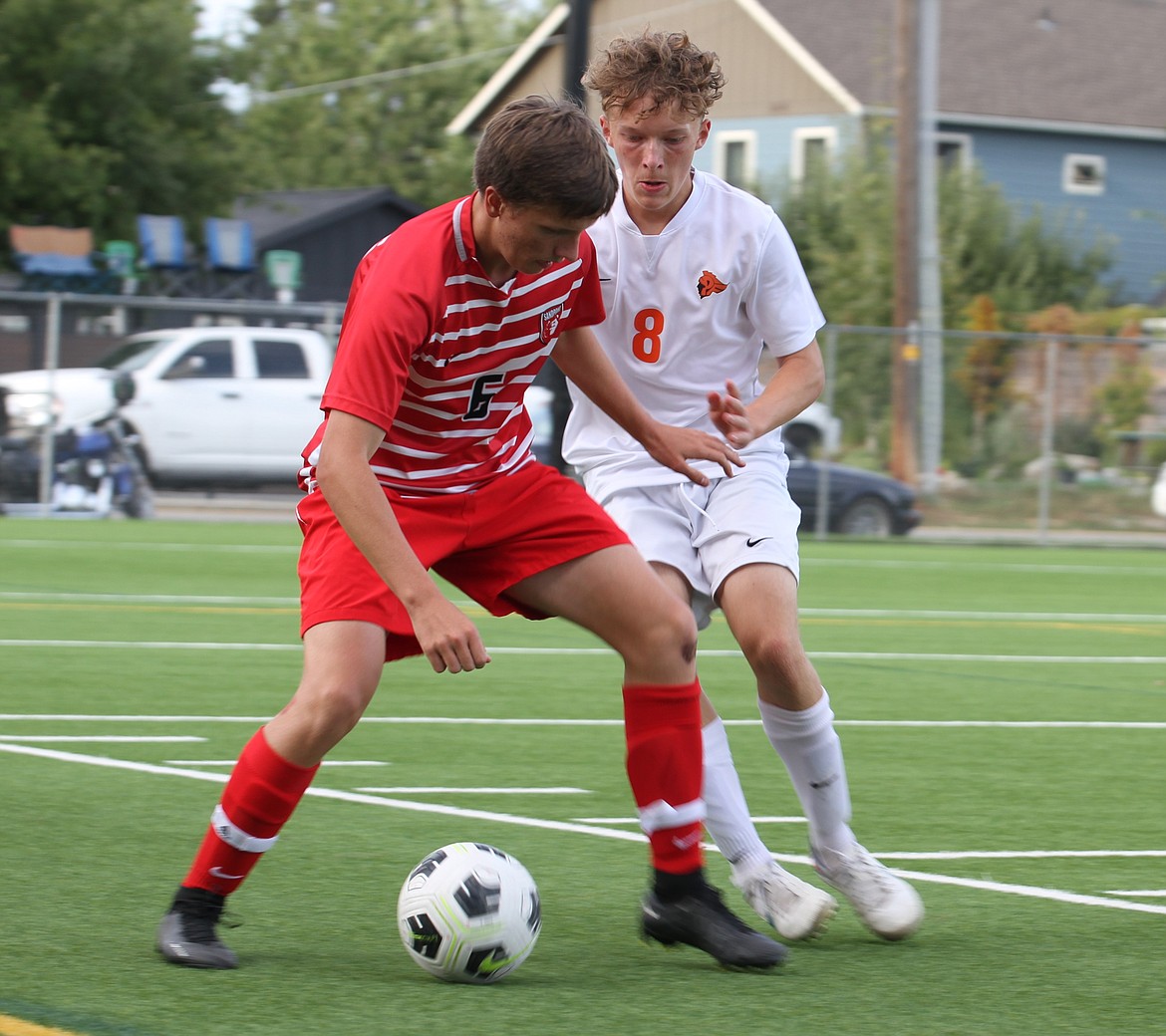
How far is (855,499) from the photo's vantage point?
816 inches

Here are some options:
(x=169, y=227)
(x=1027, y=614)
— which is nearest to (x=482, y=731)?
(x=1027, y=614)

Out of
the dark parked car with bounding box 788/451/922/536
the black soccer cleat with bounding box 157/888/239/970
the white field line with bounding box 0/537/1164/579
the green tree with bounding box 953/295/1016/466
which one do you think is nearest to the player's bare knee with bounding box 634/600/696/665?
the black soccer cleat with bounding box 157/888/239/970

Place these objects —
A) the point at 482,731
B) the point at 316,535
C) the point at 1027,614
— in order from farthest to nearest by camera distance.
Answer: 1. the point at 1027,614
2. the point at 482,731
3. the point at 316,535

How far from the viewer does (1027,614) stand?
13.5 m

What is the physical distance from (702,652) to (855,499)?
1055 centimetres

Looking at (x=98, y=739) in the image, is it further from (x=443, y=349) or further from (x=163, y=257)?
(x=163, y=257)

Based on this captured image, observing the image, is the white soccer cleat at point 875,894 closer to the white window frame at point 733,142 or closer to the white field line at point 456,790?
the white field line at point 456,790

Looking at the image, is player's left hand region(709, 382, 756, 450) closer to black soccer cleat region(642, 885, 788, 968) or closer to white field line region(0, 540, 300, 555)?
black soccer cleat region(642, 885, 788, 968)

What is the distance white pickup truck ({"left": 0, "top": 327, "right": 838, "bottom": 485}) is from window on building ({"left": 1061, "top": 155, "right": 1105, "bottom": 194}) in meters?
20.1


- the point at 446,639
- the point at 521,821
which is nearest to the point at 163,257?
the point at 521,821

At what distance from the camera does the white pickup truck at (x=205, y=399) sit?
63.2 ft

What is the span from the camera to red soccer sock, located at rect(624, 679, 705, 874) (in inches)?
169

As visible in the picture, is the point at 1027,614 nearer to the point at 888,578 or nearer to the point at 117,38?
the point at 888,578

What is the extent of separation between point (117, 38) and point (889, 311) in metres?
13.2
